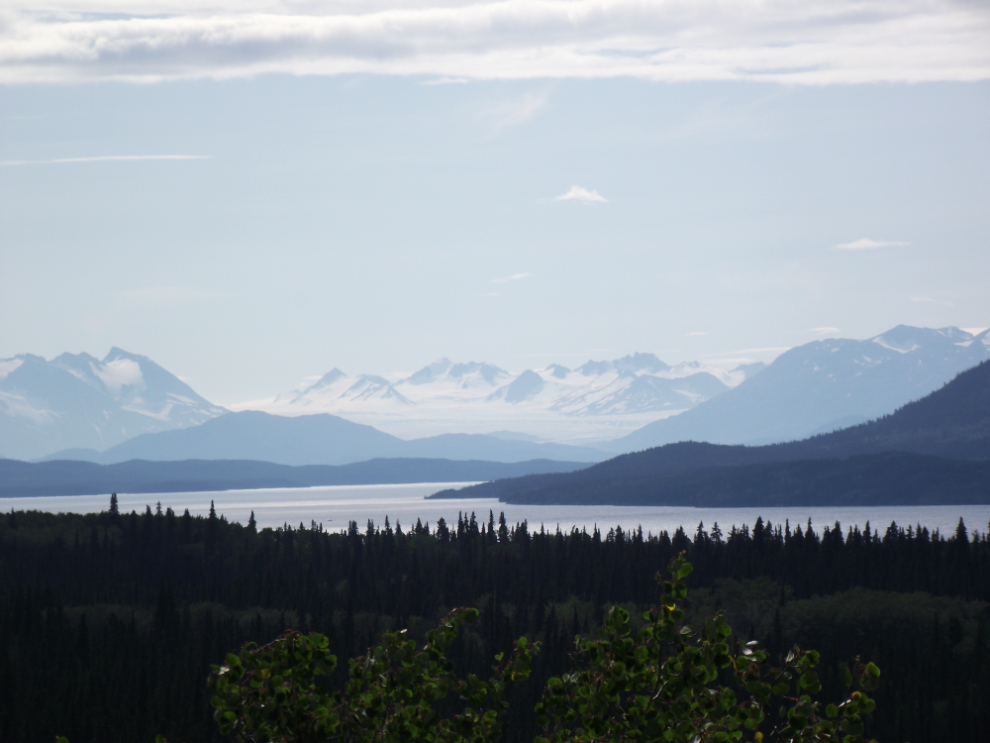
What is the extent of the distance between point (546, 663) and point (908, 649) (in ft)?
206

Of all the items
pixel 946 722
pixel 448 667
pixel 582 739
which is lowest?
pixel 946 722

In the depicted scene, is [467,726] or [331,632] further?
[331,632]

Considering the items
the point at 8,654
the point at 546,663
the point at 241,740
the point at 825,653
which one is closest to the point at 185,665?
the point at 8,654

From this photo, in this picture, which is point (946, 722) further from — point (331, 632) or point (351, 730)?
point (351, 730)

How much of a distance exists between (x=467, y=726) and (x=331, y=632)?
186m

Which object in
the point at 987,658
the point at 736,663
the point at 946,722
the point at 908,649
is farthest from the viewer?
the point at 908,649

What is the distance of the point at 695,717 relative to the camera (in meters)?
20.0

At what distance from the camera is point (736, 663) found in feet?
58.3

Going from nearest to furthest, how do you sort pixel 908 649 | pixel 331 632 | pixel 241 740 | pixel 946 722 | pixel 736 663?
1. pixel 736 663
2. pixel 241 740
3. pixel 946 722
4. pixel 908 649
5. pixel 331 632

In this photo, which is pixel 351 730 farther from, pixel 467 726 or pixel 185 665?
pixel 185 665

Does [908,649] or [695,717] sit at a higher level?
[695,717]

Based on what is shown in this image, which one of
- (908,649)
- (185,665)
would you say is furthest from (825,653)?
(185,665)

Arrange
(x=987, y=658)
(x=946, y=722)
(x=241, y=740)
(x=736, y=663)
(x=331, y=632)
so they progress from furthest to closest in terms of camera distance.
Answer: (x=331, y=632)
(x=987, y=658)
(x=946, y=722)
(x=241, y=740)
(x=736, y=663)

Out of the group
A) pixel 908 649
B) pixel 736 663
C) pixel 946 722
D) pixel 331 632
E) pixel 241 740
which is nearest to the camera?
pixel 736 663
